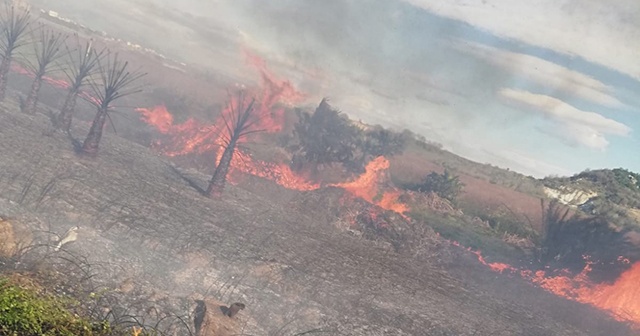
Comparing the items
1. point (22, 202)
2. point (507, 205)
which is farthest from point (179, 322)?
point (507, 205)

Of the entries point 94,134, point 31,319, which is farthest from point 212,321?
point 94,134

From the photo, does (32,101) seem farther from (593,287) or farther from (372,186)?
(593,287)

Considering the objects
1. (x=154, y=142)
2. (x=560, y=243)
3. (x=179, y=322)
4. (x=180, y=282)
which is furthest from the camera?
(x=560, y=243)

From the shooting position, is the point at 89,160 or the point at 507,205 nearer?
the point at 89,160

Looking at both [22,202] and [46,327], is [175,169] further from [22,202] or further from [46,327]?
[46,327]

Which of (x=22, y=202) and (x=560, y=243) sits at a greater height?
(x=560, y=243)

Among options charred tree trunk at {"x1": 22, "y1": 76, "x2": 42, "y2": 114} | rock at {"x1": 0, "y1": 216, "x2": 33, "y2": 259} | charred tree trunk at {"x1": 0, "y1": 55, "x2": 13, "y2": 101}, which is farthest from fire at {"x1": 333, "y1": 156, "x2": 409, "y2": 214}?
rock at {"x1": 0, "y1": 216, "x2": 33, "y2": 259}
